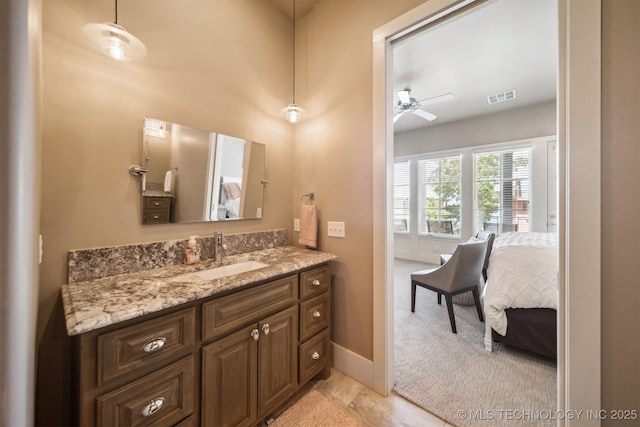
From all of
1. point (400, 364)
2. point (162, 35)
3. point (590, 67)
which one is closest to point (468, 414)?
point (400, 364)

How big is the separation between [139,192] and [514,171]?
5664 mm

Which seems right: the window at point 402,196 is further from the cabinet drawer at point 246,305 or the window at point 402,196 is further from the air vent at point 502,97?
the cabinet drawer at point 246,305

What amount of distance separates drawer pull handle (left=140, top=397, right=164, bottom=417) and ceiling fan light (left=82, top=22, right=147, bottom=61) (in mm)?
1486

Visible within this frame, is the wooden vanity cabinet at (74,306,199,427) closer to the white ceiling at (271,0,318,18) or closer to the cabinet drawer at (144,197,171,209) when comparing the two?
the cabinet drawer at (144,197,171,209)

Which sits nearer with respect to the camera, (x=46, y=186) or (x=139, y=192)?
(x=46, y=186)

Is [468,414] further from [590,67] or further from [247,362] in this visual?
[590,67]

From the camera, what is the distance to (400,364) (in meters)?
1.94

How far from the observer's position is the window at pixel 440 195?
5082 millimetres

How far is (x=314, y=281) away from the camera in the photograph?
5.24ft

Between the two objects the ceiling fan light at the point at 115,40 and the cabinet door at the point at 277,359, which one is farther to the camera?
the cabinet door at the point at 277,359

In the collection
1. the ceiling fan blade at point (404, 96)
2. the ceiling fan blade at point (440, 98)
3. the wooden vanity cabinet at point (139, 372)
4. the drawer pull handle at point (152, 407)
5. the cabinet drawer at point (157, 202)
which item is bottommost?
the drawer pull handle at point (152, 407)

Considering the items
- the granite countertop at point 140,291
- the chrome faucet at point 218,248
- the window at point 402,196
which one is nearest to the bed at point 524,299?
the granite countertop at point 140,291

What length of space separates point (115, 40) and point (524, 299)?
10.3 feet

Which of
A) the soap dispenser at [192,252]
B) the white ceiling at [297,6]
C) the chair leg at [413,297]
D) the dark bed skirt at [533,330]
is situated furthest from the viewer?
the chair leg at [413,297]
